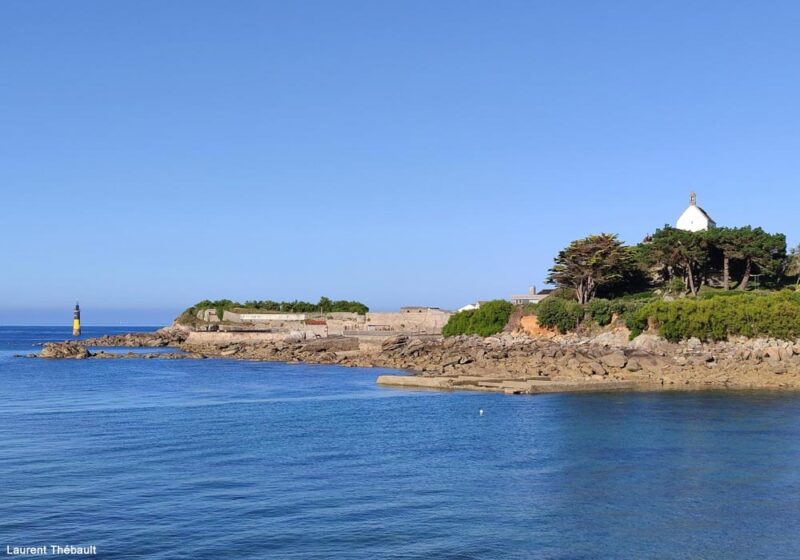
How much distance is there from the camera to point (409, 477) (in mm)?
21891

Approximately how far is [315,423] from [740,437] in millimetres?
15728

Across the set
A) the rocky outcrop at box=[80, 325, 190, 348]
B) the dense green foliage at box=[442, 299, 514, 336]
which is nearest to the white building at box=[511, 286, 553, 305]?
the dense green foliage at box=[442, 299, 514, 336]

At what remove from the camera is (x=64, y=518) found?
17.2 metres

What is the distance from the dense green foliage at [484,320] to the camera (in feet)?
234

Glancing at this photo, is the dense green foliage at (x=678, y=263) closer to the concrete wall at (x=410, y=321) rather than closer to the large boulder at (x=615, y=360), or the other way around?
the concrete wall at (x=410, y=321)

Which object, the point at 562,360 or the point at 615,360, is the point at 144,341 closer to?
the point at 562,360

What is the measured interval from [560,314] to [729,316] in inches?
601

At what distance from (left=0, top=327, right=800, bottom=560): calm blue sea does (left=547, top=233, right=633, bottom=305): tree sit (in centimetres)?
2897

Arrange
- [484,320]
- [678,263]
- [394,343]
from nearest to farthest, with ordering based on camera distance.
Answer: [678,263] < [394,343] < [484,320]

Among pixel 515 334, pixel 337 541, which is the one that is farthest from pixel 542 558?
pixel 515 334

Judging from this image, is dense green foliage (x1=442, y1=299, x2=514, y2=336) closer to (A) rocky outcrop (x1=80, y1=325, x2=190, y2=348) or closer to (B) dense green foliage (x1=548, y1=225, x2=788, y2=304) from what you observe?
(B) dense green foliage (x1=548, y1=225, x2=788, y2=304)

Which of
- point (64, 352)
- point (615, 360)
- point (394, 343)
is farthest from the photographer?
point (64, 352)

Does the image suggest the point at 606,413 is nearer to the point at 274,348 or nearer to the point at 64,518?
the point at 64,518

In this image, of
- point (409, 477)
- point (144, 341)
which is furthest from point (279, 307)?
point (409, 477)
